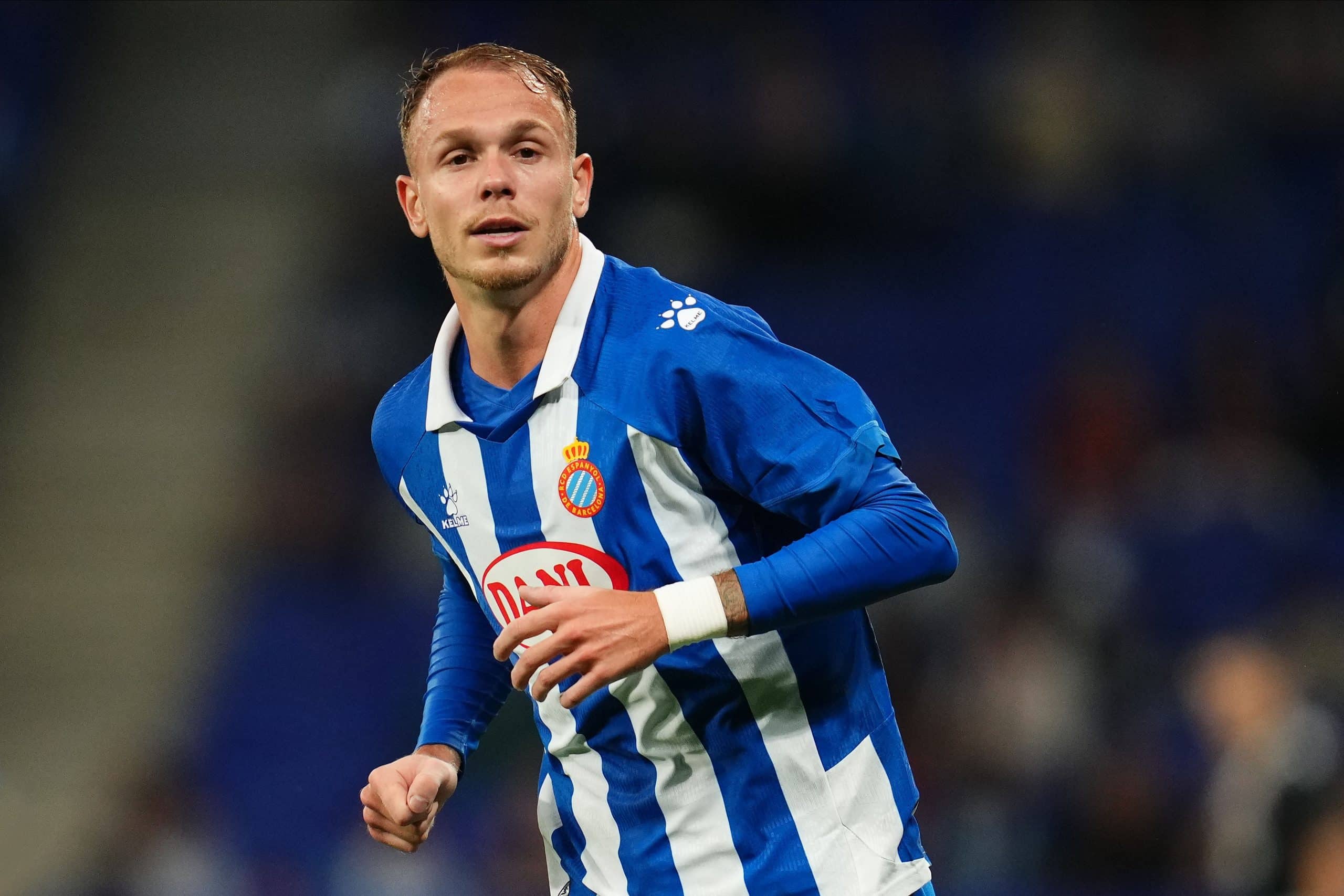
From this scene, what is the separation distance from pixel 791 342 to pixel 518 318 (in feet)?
11.8

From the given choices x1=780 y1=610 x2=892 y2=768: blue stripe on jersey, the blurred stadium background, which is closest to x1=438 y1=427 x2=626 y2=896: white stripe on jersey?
x1=780 y1=610 x2=892 y2=768: blue stripe on jersey

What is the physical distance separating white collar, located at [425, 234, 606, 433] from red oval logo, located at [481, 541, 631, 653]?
0.78ft

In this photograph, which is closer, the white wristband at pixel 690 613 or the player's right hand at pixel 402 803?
the white wristband at pixel 690 613

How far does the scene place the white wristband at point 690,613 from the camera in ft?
5.58

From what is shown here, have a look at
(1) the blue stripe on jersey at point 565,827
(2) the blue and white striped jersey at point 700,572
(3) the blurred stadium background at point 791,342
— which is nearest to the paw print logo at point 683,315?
(2) the blue and white striped jersey at point 700,572

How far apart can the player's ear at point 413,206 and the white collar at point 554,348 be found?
155mm

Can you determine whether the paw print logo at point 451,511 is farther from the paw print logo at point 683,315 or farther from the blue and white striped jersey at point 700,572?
the paw print logo at point 683,315

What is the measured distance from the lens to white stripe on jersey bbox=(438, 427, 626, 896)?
212 cm

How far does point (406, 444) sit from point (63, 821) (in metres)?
3.33

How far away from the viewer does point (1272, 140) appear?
5973 millimetres

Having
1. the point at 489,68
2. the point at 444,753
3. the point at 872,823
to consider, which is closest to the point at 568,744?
the point at 444,753

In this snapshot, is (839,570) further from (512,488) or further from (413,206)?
(413,206)

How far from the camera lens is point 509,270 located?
6.82 ft

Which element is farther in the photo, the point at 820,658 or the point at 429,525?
the point at 429,525
